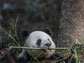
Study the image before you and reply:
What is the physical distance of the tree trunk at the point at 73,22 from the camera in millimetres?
4348

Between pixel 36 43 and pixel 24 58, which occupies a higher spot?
pixel 36 43

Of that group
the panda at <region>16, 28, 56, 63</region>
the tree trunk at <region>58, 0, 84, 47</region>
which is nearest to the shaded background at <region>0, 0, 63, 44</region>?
the tree trunk at <region>58, 0, 84, 47</region>

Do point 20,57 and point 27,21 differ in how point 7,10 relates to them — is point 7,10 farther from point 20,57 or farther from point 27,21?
point 20,57

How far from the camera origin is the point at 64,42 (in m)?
4.46

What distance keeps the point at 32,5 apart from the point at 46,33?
5.44 metres

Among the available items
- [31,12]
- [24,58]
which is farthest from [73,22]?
[31,12]

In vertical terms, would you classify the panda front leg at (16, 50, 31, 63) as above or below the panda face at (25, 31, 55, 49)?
below

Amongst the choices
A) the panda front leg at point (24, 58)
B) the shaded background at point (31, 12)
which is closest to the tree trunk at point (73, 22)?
the panda front leg at point (24, 58)

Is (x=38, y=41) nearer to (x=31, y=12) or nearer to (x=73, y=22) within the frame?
(x=73, y=22)

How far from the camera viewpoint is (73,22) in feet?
14.3

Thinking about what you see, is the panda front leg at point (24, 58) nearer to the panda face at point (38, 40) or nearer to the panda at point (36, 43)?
the panda at point (36, 43)

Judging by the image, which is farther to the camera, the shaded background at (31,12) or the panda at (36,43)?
the shaded background at (31,12)

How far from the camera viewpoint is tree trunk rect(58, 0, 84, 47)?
4348mm

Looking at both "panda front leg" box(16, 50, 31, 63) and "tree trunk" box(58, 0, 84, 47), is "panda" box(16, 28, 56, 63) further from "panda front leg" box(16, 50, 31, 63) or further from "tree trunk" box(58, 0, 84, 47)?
"tree trunk" box(58, 0, 84, 47)
